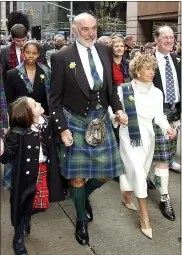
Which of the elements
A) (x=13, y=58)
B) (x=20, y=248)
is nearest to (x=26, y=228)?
(x=20, y=248)

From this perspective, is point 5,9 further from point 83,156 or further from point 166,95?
point 83,156

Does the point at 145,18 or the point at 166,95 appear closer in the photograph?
the point at 166,95

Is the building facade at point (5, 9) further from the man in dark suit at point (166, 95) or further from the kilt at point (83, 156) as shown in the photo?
the kilt at point (83, 156)

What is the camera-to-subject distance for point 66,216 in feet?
11.6

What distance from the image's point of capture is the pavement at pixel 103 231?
9.58 feet

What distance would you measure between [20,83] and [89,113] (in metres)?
0.92

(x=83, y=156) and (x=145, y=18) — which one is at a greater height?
(x=145, y=18)

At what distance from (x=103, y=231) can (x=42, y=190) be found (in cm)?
71

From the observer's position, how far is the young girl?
2682 millimetres

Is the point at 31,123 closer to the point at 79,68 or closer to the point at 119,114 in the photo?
the point at 79,68

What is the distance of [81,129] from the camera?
119 inches

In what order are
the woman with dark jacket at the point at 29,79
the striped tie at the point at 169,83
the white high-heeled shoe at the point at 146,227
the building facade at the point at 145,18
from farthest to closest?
the building facade at the point at 145,18, the striped tie at the point at 169,83, the woman with dark jacket at the point at 29,79, the white high-heeled shoe at the point at 146,227

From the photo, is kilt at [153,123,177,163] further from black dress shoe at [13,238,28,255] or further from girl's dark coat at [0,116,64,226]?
black dress shoe at [13,238,28,255]

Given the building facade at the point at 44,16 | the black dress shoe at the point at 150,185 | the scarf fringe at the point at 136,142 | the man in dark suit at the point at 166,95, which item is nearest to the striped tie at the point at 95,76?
the scarf fringe at the point at 136,142
